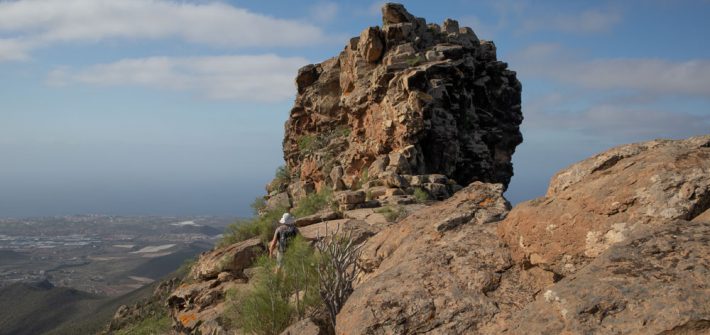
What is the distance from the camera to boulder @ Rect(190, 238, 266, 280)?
47.3ft

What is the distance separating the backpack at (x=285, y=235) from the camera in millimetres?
12119

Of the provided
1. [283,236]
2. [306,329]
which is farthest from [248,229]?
[306,329]

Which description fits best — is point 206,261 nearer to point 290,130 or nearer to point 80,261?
point 290,130

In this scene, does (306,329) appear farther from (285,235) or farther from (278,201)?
(278,201)

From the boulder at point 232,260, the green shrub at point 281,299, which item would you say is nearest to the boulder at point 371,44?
the boulder at point 232,260

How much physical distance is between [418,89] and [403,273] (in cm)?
1897

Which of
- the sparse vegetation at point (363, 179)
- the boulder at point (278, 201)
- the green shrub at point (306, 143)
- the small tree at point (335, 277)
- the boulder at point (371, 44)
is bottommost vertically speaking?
the small tree at point (335, 277)

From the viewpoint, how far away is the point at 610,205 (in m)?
5.86

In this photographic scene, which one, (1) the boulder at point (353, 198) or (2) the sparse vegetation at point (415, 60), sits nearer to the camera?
(1) the boulder at point (353, 198)

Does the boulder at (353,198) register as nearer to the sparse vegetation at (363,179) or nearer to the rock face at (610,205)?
the sparse vegetation at (363,179)

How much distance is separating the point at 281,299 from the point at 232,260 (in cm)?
602

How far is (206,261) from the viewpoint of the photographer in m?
15.8

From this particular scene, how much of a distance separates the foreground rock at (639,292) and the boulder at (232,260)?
10711 mm

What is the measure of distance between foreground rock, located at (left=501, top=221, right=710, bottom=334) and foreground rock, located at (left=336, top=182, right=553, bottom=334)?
0.95 metres
